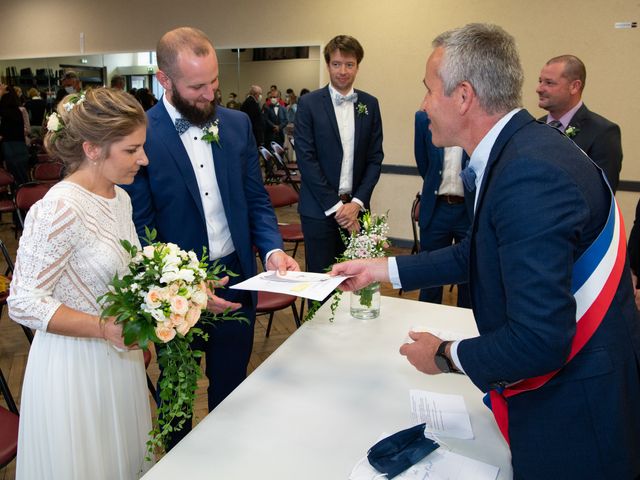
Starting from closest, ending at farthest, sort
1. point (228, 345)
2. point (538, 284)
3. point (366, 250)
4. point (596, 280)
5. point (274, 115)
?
point (538, 284) < point (596, 280) < point (366, 250) < point (228, 345) < point (274, 115)

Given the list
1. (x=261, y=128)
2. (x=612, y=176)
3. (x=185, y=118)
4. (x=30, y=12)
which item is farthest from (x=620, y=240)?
(x=30, y=12)

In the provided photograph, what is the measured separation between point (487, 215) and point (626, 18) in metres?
4.99

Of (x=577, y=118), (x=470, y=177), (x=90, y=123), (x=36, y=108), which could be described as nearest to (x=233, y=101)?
(x=36, y=108)

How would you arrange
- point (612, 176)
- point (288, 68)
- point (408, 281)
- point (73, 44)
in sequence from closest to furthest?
point (408, 281), point (612, 176), point (288, 68), point (73, 44)

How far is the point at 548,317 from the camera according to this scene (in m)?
1.05

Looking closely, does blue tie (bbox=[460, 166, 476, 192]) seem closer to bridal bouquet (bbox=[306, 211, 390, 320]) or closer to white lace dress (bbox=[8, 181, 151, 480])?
bridal bouquet (bbox=[306, 211, 390, 320])

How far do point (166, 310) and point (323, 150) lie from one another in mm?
2421

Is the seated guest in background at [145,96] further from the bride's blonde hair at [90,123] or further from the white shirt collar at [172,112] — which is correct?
the bride's blonde hair at [90,123]

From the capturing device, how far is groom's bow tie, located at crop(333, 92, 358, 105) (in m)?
3.61

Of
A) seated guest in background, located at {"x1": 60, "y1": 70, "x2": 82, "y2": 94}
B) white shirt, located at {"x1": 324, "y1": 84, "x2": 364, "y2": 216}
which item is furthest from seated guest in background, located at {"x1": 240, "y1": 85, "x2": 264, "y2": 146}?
white shirt, located at {"x1": 324, "y1": 84, "x2": 364, "y2": 216}

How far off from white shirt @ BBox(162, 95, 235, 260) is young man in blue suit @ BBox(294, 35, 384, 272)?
139 cm

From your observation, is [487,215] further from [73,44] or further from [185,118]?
[73,44]

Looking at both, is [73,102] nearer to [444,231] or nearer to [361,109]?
[361,109]

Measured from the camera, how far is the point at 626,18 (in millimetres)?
5004
